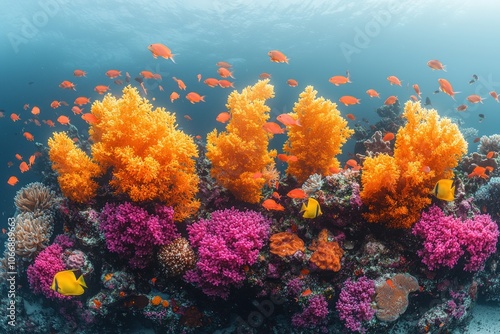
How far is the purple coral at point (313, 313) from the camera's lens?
5340 millimetres

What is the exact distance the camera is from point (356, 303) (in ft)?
17.2

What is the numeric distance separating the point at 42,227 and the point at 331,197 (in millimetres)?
6840

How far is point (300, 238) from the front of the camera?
5.82 m

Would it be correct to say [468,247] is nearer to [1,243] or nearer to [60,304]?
[60,304]

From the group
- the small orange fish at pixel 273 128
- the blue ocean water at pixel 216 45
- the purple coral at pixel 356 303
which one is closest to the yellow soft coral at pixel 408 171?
the purple coral at pixel 356 303

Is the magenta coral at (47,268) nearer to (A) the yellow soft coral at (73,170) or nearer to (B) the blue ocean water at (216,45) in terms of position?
(A) the yellow soft coral at (73,170)

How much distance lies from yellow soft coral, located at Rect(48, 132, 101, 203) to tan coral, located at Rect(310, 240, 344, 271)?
476 centimetres

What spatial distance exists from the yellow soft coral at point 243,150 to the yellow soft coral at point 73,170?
2.57m

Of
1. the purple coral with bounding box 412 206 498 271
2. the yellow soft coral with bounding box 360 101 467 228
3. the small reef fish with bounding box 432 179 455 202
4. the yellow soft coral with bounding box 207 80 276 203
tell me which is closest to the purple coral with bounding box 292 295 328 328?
the yellow soft coral with bounding box 360 101 467 228

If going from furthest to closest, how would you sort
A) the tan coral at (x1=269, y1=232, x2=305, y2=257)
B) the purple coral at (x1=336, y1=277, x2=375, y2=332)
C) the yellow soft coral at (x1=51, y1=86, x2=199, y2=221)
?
the yellow soft coral at (x1=51, y1=86, x2=199, y2=221) → the tan coral at (x1=269, y1=232, x2=305, y2=257) → the purple coral at (x1=336, y1=277, x2=375, y2=332)

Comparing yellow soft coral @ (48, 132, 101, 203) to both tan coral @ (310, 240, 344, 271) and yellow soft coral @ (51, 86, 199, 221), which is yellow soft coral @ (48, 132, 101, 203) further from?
tan coral @ (310, 240, 344, 271)

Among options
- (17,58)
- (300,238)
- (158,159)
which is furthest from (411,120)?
(17,58)

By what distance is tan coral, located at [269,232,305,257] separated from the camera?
17.8 ft

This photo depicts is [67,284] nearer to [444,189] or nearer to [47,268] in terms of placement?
[47,268]
